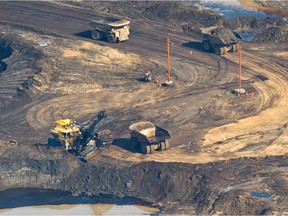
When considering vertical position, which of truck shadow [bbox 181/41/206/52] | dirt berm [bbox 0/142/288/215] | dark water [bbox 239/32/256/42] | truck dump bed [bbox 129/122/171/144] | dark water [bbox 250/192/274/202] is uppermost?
dark water [bbox 239/32/256/42]

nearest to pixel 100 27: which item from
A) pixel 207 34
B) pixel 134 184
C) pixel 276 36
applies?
pixel 207 34

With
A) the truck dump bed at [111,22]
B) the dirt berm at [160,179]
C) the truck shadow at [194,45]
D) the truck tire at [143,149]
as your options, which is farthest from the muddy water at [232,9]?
the dirt berm at [160,179]

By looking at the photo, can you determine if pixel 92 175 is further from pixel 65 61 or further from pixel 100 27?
pixel 100 27

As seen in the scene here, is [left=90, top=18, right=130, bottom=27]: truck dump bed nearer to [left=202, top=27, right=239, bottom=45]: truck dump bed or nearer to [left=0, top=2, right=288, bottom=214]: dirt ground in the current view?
[left=0, top=2, right=288, bottom=214]: dirt ground

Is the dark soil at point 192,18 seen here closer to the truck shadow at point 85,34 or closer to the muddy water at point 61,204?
the truck shadow at point 85,34

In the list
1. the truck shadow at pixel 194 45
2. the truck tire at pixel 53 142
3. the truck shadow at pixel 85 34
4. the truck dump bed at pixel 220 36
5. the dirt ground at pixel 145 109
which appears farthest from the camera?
the truck shadow at pixel 85 34

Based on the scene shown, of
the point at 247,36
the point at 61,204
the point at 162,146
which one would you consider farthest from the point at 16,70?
the point at 247,36

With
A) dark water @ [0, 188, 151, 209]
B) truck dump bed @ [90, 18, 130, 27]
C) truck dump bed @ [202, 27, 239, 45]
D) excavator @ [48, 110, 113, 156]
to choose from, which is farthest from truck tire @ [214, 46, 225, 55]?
dark water @ [0, 188, 151, 209]
